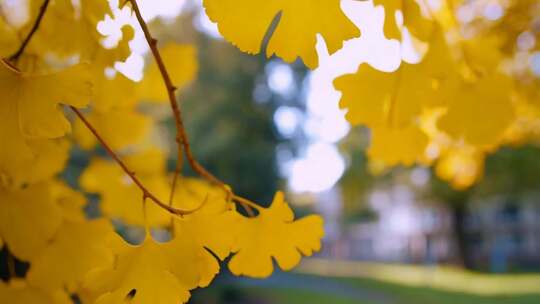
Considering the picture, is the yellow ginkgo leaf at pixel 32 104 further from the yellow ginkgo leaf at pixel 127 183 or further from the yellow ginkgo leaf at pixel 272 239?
the yellow ginkgo leaf at pixel 127 183

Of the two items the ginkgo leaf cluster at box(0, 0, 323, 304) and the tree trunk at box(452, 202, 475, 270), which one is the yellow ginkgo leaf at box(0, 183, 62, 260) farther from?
the tree trunk at box(452, 202, 475, 270)

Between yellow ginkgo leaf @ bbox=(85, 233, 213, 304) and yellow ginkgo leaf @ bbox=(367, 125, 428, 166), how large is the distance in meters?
0.30

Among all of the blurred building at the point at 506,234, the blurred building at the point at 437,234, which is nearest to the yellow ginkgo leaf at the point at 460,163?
the blurred building at the point at 437,234

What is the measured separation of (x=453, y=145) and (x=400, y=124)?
52 centimetres

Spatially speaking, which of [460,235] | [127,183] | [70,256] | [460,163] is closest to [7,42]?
[70,256]

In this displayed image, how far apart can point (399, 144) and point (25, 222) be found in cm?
39

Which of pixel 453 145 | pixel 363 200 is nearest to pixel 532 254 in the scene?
pixel 363 200

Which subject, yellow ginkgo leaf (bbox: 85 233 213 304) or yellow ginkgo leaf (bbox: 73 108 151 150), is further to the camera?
yellow ginkgo leaf (bbox: 73 108 151 150)

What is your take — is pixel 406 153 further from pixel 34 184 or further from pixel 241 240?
pixel 34 184

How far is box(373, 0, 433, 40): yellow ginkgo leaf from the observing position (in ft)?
1.58

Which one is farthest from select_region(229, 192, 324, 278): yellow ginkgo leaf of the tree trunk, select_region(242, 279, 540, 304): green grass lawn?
the tree trunk

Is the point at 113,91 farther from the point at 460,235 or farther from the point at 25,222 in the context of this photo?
the point at 460,235

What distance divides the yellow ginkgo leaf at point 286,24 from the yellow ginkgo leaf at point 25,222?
290 mm

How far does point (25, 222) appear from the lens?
0.55 meters
